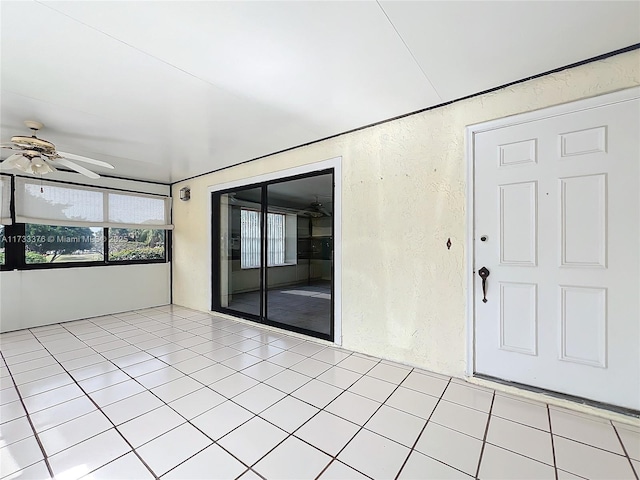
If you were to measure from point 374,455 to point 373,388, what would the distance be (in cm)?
76

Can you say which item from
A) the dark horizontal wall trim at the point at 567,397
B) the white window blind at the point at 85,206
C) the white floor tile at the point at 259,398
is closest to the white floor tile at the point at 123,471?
the white floor tile at the point at 259,398

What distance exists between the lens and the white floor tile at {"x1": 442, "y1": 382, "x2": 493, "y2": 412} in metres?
2.12

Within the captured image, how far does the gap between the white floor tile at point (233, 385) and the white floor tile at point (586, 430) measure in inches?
87.3

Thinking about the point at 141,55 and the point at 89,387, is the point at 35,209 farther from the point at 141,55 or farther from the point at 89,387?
the point at 141,55

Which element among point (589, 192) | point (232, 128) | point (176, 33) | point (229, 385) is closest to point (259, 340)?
point (229, 385)

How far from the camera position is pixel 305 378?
8.45 ft

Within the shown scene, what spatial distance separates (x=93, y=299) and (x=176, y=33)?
480 centimetres

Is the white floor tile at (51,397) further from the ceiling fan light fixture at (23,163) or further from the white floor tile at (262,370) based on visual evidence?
the ceiling fan light fixture at (23,163)

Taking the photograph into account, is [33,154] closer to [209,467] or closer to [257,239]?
[257,239]

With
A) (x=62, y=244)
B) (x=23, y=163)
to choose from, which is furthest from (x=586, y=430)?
(x=62, y=244)

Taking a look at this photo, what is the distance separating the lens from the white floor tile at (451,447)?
1572mm

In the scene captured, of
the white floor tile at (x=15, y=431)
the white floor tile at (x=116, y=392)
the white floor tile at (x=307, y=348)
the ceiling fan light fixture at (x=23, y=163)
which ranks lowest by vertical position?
the white floor tile at (x=307, y=348)

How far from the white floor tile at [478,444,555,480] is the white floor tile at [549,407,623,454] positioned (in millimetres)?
406

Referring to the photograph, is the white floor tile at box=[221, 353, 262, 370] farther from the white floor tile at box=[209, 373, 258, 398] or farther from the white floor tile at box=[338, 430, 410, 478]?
the white floor tile at box=[338, 430, 410, 478]
